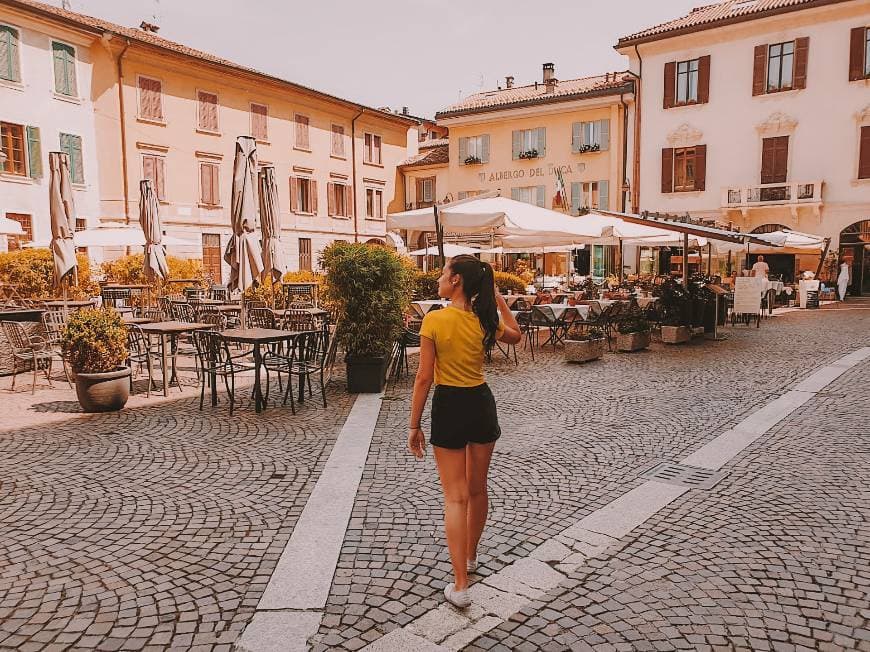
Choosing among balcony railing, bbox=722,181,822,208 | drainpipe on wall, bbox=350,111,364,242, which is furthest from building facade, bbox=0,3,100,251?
balcony railing, bbox=722,181,822,208

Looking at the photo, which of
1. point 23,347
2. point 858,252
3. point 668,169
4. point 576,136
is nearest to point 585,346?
point 23,347

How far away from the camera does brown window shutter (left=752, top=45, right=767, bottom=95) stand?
24531mm

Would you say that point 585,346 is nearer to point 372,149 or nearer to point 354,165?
point 354,165

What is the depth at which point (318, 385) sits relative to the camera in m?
8.59

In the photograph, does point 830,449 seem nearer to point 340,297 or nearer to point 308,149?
point 340,297

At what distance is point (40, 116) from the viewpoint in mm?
21844

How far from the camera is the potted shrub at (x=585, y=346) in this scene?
10102 millimetres

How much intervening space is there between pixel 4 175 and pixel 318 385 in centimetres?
1805

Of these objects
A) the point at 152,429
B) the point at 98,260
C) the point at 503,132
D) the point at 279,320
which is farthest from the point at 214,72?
the point at 152,429

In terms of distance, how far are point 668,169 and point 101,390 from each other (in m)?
25.0

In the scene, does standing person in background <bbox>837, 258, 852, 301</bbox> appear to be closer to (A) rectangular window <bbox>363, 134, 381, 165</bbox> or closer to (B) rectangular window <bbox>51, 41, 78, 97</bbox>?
(A) rectangular window <bbox>363, 134, 381, 165</bbox>

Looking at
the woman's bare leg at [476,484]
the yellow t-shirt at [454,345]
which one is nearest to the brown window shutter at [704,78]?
the yellow t-shirt at [454,345]

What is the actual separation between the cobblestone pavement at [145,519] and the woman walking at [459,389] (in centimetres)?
109

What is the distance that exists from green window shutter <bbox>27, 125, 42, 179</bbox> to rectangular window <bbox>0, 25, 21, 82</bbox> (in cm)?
168
